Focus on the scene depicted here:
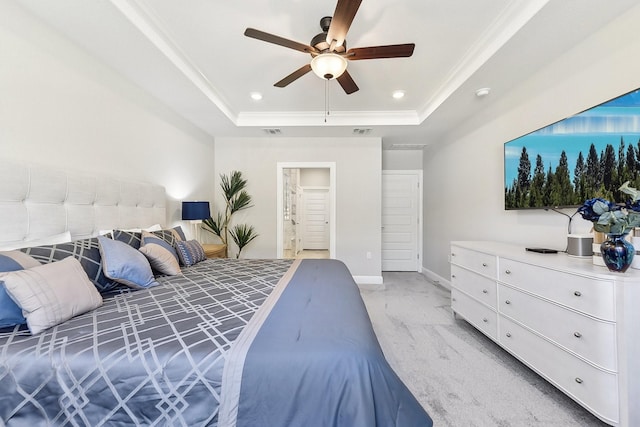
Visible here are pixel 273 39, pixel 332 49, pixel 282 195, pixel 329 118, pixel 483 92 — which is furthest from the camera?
pixel 282 195

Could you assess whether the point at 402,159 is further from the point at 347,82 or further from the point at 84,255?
the point at 84,255

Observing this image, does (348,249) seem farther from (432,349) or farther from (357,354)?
(357,354)

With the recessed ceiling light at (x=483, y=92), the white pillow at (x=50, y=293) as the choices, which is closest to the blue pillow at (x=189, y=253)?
the white pillow at (x=50, y=293)

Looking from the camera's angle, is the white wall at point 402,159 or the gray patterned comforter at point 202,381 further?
the white wall at point 402,159

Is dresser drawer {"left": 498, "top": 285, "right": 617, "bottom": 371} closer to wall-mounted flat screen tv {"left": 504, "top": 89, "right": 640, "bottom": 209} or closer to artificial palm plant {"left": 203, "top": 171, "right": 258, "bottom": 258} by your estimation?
wall-mounted flat screen tv {"left": 504, "top": 89, "right": 640, "bottom": 209}

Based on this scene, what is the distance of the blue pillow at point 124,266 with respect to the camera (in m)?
1.63

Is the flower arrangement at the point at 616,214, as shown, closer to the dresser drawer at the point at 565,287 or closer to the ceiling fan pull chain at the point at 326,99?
the dresser drawer at the point at 565,287

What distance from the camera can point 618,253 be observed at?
138 cm

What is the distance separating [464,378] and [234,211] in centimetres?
377

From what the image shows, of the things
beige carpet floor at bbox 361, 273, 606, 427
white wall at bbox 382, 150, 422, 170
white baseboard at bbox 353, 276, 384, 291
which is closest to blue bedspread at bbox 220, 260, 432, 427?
beige carpet floor at bbox 361, 273, 606, 427

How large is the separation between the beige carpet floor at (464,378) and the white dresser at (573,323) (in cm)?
15

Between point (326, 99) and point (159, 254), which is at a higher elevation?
point (326, 99)

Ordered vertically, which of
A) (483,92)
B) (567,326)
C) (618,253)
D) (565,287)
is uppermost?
(483,92)

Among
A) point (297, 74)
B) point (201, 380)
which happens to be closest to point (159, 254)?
point (201, 380)
